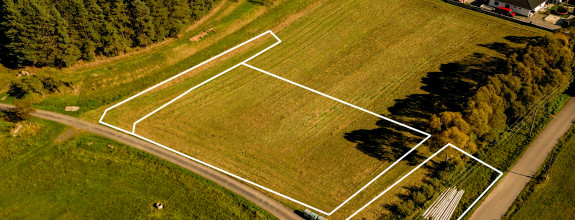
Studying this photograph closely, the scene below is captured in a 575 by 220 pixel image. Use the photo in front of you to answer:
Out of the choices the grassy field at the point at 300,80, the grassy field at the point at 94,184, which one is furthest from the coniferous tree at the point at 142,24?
the grassy field at the point at 94,184

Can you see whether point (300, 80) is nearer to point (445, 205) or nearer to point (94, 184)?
point (445, 205)

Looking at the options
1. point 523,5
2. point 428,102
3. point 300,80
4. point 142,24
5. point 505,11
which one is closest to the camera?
point 428,102

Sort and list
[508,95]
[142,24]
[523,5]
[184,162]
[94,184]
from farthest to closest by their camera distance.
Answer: [523,5], [142,24], [508,95], [184,162], [94,184]

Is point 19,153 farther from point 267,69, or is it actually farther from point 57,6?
point 267,69

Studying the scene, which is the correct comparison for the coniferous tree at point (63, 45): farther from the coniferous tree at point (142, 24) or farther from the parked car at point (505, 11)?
the parked car at point (505, 11)

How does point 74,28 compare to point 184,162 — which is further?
point 74,28

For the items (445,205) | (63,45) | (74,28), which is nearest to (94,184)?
(63,45)
